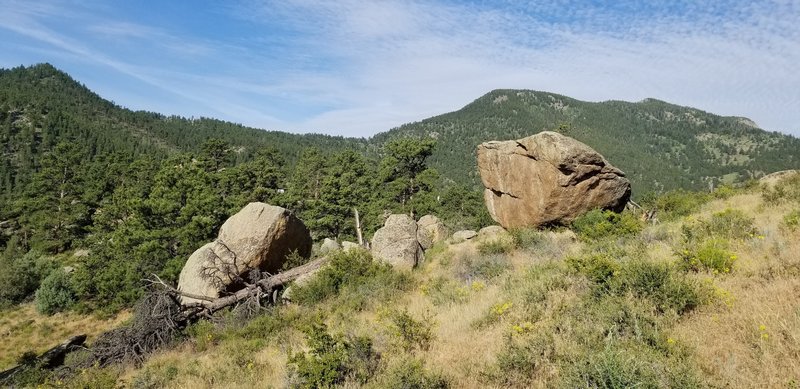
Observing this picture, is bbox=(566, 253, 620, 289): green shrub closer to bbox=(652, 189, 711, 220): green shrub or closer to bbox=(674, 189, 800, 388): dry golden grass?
bbox=(674, 189, 800, 388): dry golden grass

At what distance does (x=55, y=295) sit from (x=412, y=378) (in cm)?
3512

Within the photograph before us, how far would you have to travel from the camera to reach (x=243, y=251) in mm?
15719

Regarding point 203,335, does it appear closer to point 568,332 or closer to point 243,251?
point 243,251

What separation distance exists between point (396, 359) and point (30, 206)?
57.7 m

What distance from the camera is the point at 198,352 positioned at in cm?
1084

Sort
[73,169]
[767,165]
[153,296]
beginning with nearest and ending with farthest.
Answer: [153,296]
[73,169]
[767,165]

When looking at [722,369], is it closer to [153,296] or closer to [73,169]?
[153,296]

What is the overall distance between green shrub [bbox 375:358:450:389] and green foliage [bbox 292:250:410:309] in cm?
622

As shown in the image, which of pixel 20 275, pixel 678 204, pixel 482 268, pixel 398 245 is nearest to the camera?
pixel 482 268

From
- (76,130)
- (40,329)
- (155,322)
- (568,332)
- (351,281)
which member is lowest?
(40,329)

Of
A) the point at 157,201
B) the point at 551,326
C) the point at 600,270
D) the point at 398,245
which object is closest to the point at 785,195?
the point at 600,270

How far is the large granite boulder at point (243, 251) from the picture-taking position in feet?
49.8

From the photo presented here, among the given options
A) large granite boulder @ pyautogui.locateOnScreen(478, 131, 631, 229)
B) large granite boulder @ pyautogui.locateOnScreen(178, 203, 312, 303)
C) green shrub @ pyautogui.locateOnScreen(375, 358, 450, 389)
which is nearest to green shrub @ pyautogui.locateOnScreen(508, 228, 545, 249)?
large granite boulder @ pyautogui.locateOnScreen(478, 131, 631, 229)

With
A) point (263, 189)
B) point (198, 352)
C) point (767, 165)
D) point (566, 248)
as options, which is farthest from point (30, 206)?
point (767, 165)
